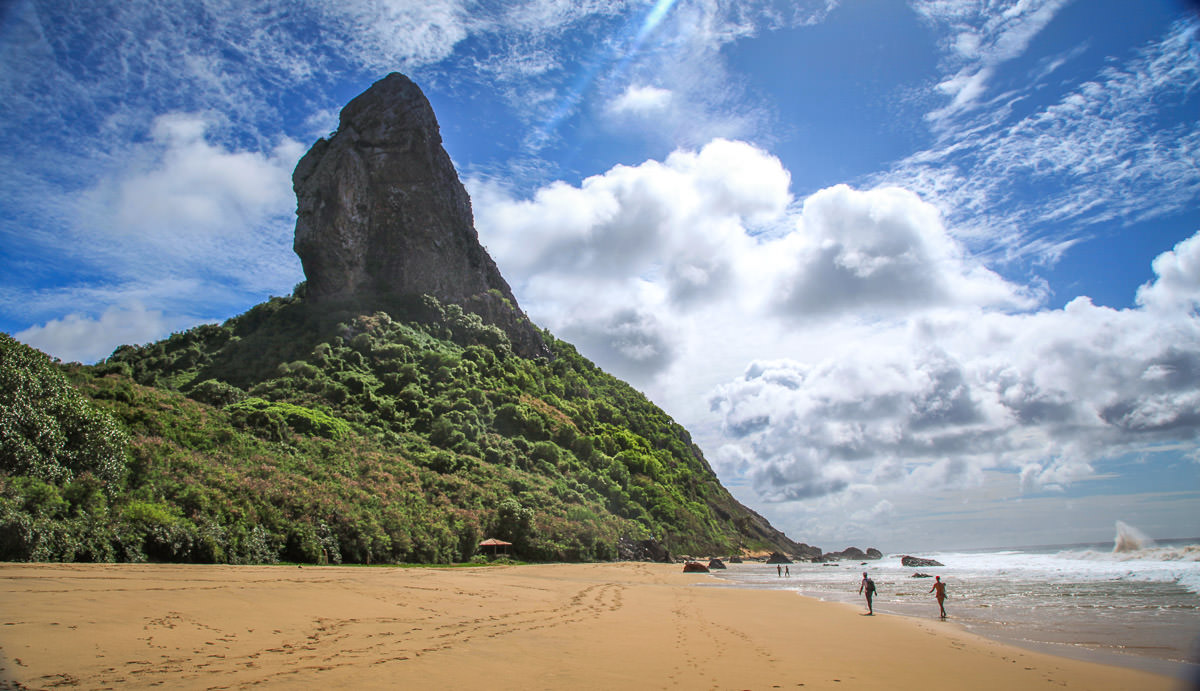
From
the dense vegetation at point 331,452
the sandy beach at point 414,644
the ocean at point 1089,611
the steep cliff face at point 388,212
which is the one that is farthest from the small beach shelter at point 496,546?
the steep cliff face at point 388,212

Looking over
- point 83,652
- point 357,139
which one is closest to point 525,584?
point 83,652

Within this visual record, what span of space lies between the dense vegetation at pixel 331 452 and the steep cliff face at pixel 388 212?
462cm

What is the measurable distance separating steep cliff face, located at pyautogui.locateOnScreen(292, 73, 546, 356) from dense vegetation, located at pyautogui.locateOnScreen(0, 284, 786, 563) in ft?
15.2

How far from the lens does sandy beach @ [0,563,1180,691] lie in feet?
23.1

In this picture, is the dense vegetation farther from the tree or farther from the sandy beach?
the sandy beach

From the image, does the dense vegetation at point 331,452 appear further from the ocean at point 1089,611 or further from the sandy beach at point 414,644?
the ocean at point 1089,611

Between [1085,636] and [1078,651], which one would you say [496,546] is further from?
[1078,651]

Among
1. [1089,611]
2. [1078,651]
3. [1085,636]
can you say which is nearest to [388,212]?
[1089,611]

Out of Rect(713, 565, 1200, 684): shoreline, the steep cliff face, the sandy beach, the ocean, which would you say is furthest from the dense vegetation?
Rect(713, 565, 1200, 684): shoreline

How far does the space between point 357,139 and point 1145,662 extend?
296 ft

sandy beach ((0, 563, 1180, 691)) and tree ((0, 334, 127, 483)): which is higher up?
tree ((0, 334, 127, 483))

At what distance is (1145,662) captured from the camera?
1130 cm

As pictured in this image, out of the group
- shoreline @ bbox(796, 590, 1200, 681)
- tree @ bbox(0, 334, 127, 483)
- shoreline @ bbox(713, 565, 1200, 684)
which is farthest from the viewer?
tree @ bbox(0, 334, 127, 483)

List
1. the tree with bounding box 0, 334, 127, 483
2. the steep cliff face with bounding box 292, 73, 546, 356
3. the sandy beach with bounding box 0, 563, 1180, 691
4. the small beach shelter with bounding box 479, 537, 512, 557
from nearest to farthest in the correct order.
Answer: the sandy beach with bounding box 0, 563, 1180, 691, the tree with bounding box 0, 334, 127, 483, the small beach shelter with bounding box 479, 537, 512, 557, the steep cliff face with bounding box 292, 73, 546, 356
